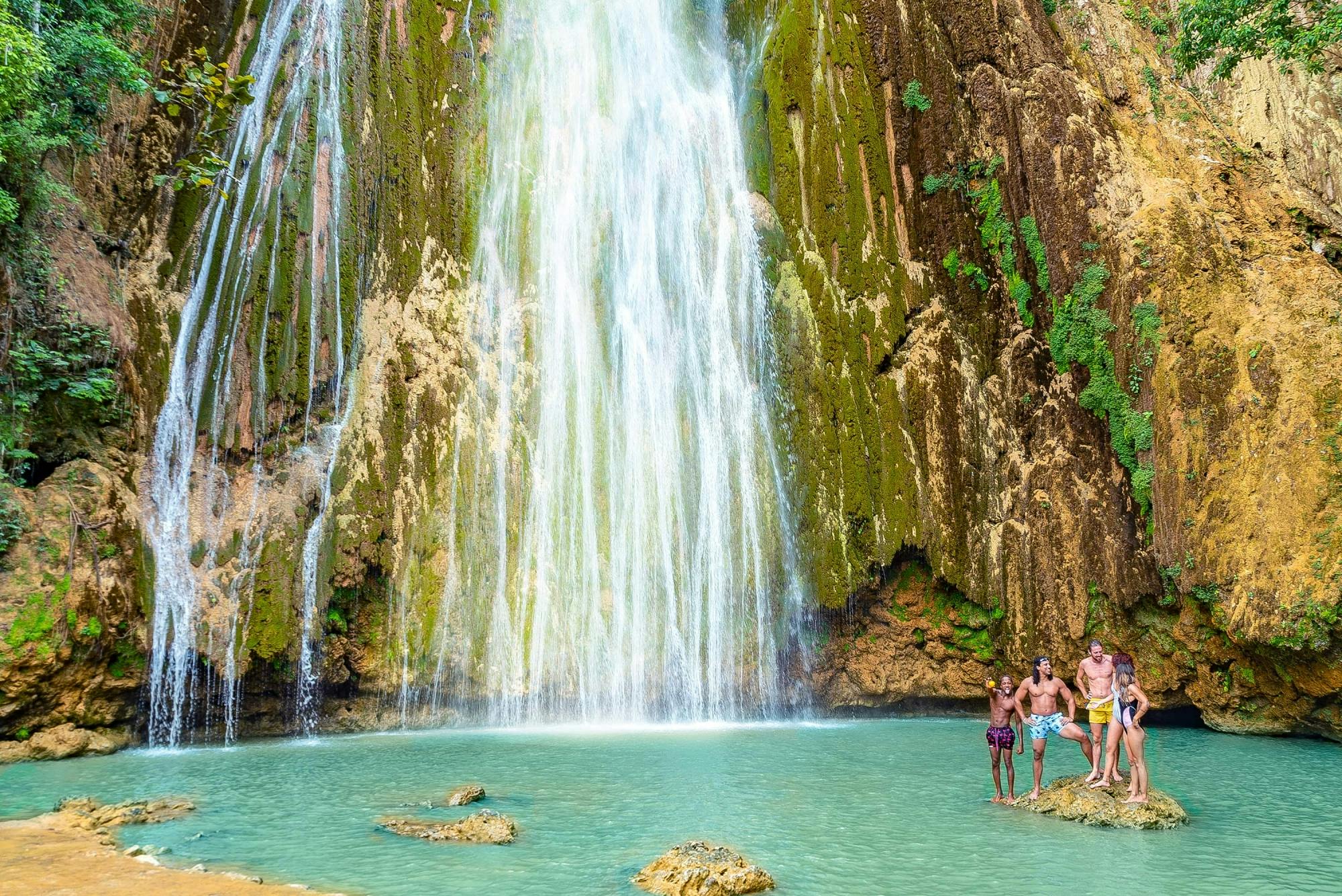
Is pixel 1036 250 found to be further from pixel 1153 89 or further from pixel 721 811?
pixel 721 811

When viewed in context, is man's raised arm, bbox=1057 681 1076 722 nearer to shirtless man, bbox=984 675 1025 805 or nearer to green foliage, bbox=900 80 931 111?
shirtless man, bbox=984 675 1025 805

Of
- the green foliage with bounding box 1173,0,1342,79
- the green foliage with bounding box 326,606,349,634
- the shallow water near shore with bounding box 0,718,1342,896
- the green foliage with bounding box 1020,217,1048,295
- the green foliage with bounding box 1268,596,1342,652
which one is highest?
the green foliage with bounding box 1173,0,1342,79

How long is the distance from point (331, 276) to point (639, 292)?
560cm

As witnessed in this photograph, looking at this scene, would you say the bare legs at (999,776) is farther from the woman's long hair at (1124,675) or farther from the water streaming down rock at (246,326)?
the water streaming down rock at (246,326)

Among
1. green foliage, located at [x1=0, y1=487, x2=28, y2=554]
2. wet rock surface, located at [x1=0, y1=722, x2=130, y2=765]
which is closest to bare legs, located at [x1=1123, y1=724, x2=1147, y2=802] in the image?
wet rock surface, located at [x1=0, y1=722, x2=130, y2=765]

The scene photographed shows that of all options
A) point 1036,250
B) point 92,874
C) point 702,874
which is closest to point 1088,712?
point 702,874

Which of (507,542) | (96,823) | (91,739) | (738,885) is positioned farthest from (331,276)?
(738,885)

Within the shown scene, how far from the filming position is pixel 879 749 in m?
11.6

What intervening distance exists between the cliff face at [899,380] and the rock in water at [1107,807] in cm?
592

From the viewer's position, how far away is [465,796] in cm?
820

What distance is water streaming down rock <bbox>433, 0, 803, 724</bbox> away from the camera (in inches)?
582

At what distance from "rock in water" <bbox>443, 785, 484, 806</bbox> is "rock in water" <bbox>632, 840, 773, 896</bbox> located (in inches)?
107

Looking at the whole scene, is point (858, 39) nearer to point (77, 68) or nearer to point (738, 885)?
point (77, 68)

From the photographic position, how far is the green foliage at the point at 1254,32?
12.6 m
